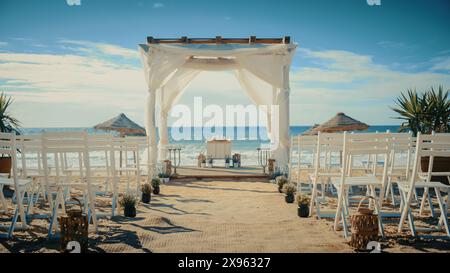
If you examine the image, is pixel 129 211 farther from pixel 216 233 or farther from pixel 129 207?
pixel 216 233

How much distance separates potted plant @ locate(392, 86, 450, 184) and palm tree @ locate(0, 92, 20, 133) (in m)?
8.22

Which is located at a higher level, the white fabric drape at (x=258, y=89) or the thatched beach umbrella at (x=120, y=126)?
the white fabric drape at (x=258, y=89)

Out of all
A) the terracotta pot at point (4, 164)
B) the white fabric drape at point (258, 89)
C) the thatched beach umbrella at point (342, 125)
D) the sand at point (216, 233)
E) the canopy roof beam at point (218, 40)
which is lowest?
the sand at point (216, 233)

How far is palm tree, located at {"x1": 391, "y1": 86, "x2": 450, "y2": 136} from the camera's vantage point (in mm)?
8555

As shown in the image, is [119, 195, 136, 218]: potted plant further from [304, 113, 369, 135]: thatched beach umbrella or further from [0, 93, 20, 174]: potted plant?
[304, 113, 369, 135]: thatched beach umbrella

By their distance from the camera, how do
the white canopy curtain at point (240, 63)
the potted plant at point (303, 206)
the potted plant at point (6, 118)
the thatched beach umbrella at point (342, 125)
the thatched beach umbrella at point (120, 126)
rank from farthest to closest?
the thatched beach umbrella at point (120, 126) < the white canopy curtain at point (240, 63) < the thatched beach umbrella at point (342, 125) < the potted plant at point (6, 118) < the potted plant at point (303, 206)

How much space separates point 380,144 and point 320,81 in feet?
67.0

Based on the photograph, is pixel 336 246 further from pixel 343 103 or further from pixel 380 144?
pixel 343 103

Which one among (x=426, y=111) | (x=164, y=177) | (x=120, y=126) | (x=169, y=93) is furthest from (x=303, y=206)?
(x=169, y=93)

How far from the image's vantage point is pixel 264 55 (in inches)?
363

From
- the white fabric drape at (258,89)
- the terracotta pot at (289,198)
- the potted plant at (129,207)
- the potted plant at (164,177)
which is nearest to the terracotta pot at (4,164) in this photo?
the potted plant at (164,177)

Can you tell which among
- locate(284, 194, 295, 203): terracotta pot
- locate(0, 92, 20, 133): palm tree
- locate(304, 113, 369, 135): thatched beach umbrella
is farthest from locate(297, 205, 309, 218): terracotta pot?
locate(0, 92, 20, 133): palm tree

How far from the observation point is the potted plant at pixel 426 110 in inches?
337

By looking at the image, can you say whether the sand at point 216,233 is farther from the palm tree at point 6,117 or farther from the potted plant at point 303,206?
the palm tree at point 6,117
